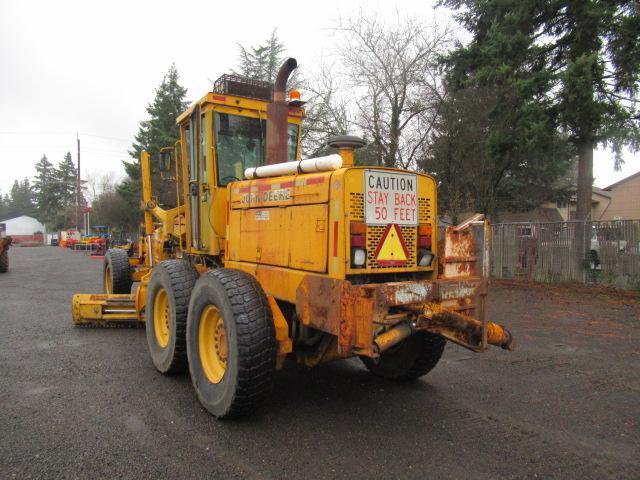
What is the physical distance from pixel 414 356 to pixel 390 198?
5.75 ft

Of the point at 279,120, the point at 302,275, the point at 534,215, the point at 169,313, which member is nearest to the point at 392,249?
the point at 302,275

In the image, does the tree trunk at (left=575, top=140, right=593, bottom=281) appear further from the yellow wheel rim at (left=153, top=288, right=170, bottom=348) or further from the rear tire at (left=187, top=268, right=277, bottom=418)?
the rear tire at (left=187, top=268, right=277, bottom=418)

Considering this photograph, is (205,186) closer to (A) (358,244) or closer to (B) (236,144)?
(B) (236,144)

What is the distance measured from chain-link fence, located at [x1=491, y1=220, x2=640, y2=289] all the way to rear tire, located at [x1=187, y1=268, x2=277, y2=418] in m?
10.6

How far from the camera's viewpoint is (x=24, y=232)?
80.5 metres

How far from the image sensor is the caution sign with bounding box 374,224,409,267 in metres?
3.72

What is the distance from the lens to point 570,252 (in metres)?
12.5

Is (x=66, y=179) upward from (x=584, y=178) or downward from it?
upward

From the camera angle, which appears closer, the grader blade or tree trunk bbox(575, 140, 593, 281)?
Result: the grader blade

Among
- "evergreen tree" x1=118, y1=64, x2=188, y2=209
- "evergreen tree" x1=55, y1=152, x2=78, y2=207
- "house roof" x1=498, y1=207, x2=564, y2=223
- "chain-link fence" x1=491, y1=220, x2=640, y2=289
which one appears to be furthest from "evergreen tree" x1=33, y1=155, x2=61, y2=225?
"chain-link fence" x1=491, y1=220, x2=640, y2=289

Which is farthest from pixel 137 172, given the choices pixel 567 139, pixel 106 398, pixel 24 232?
pixel 24 232

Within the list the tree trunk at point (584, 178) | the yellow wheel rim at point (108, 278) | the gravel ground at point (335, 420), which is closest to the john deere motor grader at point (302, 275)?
the gravel ground at point (335, 420)

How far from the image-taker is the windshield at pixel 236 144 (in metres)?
5.37

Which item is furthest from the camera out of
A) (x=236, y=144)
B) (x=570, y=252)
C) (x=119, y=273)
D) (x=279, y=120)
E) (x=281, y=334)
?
(x=570, y=252)
